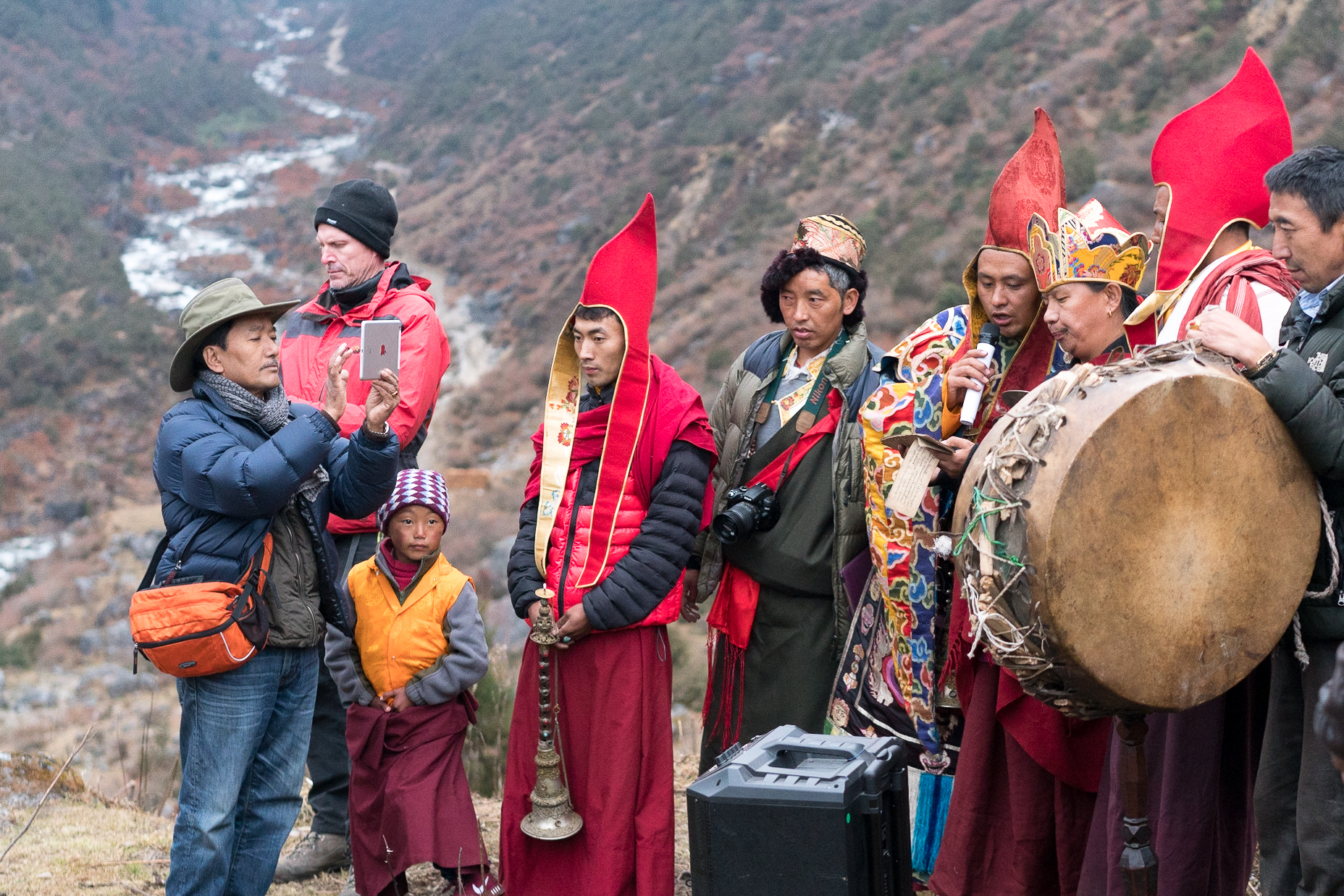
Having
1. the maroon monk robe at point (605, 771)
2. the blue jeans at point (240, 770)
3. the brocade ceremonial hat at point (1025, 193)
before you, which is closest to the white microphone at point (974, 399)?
the brocade ceremonial hat at point (1025, 193)

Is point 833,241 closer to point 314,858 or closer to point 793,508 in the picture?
point 793,508

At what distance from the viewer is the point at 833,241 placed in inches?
159

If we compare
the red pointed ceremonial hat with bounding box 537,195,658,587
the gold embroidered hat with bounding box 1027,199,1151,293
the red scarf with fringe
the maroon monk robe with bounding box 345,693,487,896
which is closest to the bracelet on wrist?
the gold embroidered hat with bounding box 1027,199,1151,293

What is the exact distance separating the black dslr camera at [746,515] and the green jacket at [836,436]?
0.43 feet

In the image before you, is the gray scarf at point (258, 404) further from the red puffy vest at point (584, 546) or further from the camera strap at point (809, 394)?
the camera strap at point (809, 394)

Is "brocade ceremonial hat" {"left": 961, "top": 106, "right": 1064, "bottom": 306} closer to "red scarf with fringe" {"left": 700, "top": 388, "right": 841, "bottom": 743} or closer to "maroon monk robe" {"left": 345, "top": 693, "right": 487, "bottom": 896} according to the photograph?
"red scarf with fringe" {"left": 700, "top": 388, "right": 841, "bottom": 743}

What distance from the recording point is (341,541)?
4.20m

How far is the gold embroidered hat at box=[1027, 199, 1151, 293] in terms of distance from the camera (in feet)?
10.5

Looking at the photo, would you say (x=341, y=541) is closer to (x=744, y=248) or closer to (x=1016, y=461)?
(x=1016, y=461)

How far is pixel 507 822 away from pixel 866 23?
31353 millimetres

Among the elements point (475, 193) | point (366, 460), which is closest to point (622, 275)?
point (366, 460)

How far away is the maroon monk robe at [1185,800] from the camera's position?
304cm

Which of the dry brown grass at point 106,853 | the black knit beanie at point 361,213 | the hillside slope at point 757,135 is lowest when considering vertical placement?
the dry brown grass at point 106,853

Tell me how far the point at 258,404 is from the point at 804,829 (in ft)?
6.41
